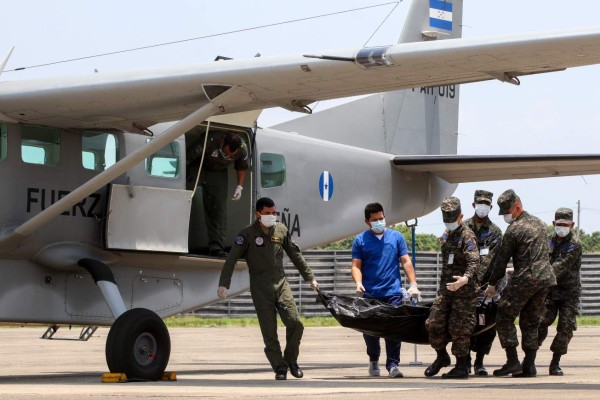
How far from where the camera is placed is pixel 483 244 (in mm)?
13836

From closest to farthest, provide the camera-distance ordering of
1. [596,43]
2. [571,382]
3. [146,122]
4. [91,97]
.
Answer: [596,43]
[571,382]
[91,97]
[146,122]

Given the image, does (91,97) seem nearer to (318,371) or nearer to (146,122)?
(146,122)

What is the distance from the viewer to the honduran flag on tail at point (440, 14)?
19125mm

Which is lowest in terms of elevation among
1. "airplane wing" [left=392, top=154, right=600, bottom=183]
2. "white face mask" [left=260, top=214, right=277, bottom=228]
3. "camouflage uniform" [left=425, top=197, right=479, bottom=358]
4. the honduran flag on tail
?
"camouflage uniform" [left=425, top=197, right=479, bottom=358]

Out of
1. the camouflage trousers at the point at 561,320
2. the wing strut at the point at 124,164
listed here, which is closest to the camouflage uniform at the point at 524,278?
the camouflage trousers at the point at 561,320

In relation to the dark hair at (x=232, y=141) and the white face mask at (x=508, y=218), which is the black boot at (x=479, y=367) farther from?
the dark hair at (x=232, y=141)

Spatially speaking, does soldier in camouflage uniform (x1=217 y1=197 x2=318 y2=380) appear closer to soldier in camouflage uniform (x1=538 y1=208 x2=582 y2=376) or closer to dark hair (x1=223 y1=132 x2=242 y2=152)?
dark hair (x1=223 y1=132 x2=242 y2=152)

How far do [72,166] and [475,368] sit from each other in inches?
188

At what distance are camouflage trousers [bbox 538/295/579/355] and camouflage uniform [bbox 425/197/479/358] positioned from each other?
1.22 m

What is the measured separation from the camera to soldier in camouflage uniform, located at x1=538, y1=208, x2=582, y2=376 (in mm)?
13578

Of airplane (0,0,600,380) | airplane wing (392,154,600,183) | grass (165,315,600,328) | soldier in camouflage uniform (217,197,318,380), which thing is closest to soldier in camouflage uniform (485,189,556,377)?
airplane (0,0,600,380)

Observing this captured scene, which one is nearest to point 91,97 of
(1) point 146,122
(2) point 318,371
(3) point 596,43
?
(1) point 146,122

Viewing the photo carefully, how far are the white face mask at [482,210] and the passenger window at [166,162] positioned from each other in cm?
340

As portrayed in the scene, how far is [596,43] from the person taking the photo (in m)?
10.4
